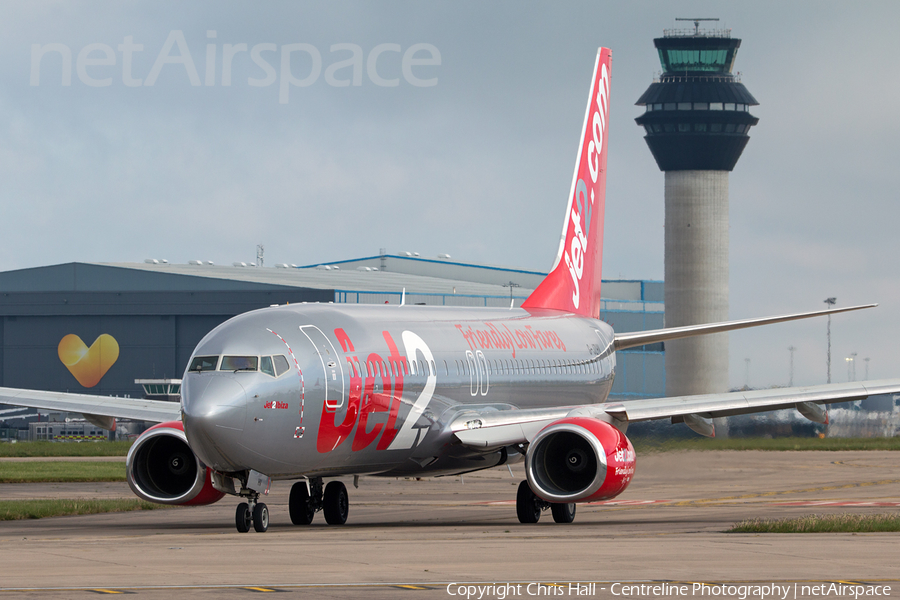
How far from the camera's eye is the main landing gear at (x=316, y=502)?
24516 mm

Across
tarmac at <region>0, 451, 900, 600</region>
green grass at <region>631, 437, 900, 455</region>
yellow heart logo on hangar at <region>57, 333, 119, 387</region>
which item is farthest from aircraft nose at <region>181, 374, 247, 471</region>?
yellow heart logo on hangar at <region>57, 333, 119, 387</region>

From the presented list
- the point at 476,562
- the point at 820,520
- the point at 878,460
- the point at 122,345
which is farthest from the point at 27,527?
the point at 122,345

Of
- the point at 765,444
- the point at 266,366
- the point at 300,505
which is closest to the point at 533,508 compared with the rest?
the point at 300,505

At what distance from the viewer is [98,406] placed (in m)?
26.1

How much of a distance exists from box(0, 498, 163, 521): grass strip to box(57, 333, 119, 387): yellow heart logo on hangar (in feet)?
195

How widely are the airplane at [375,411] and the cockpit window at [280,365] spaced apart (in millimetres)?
22

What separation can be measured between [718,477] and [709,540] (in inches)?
826

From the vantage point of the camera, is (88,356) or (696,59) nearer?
(88,356)

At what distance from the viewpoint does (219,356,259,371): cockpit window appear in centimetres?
2022

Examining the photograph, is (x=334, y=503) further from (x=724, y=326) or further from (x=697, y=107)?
(x=697, y=107)

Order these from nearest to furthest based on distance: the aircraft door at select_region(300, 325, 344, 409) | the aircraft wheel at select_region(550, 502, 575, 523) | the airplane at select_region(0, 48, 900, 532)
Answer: the airplane at select_region(0, 48, 900, 532) → the aircraft door at select_region(300, 325, 344, 409) → the aircraft wheel at select_region(550, 502, 575, 523)

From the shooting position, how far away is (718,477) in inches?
1539

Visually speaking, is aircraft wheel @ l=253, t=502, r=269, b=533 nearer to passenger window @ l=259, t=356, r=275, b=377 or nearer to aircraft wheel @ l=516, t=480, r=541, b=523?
passenger window @ l=259, t=356, r=275, b=377

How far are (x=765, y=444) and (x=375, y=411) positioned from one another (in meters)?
29.6
